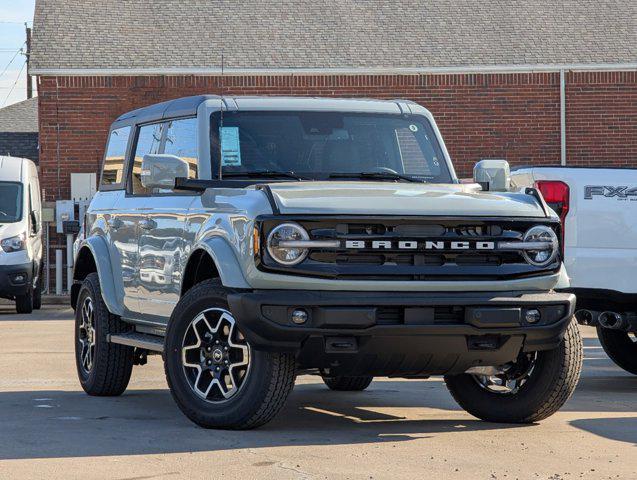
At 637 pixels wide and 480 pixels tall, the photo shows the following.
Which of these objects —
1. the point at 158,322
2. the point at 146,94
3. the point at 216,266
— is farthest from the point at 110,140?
the point at 146,94

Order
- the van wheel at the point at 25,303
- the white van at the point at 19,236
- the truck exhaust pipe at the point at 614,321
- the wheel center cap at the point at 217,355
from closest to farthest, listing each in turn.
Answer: the wheel center cap at the point at 217,355 < the truck exhaust pipe at the point at 614,321 < the white van at the point at 19,236 < the van wheel at the point at 25,303

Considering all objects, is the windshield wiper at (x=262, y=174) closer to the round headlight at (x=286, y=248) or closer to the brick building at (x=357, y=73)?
the round headlight at (x=286, y=248)

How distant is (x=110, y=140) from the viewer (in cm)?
1132

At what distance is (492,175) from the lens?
29.9 feet

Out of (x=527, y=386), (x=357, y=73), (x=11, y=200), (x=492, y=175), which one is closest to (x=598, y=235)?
(x=492, y=175)

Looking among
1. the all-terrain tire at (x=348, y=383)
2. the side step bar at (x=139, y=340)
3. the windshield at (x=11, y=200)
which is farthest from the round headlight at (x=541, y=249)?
the windshield at (x=11, y=200)

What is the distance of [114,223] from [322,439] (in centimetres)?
310

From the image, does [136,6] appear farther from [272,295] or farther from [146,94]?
[272,295]

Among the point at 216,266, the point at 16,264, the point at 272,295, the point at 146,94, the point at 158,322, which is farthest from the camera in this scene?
the point at 146,94

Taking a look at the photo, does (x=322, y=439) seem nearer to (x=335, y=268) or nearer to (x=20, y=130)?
(x=335, y=268)

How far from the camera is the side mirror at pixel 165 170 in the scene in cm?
869

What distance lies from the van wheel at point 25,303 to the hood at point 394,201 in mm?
13949

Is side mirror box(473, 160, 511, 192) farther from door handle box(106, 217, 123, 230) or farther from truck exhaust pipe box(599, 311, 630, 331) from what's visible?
door handle box(106, 217, 123, 230)

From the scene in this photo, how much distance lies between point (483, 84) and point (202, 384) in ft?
69.3
